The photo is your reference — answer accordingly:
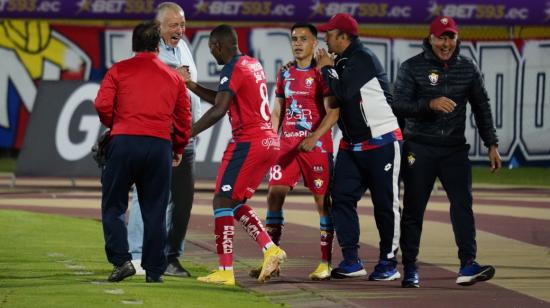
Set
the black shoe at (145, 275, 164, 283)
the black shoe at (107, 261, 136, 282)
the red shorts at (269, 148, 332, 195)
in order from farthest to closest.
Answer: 1. the red shorts at (269, 148, 332, 195)
2. the black shoe at (145, 275, 164, 283)
3. the black shoe at (107, 261, 136, 282)

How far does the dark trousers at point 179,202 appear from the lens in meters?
11.7

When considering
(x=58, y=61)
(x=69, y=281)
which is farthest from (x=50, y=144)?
(x=69, y=281)

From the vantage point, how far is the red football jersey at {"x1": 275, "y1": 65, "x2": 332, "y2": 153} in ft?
39.3

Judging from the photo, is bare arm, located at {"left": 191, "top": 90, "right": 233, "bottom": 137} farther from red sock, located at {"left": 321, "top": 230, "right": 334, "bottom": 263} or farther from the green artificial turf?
red sock, located at {"left": 321, "top": 230, "right": 334, "bottom": 263}

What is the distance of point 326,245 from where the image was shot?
11.8 meters

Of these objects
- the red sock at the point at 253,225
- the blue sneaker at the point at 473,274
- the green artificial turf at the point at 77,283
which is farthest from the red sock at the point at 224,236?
the blue sneaker at the point at 473,274

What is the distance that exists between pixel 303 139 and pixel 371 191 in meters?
0.77

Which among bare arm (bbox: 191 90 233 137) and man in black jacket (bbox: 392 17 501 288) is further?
man in black jacket (bbox: 392 17 501 288)

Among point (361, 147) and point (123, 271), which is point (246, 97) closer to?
point (361, 147)

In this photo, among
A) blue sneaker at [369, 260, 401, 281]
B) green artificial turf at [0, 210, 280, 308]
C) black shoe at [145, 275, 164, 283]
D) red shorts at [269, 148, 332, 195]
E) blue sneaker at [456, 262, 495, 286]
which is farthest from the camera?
red shorts at [269, 148, 332, 195]

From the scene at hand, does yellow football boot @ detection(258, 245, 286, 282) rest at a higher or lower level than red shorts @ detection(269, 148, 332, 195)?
lower

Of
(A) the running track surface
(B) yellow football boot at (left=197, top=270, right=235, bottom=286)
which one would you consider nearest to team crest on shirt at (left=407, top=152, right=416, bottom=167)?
(A) the running track surface

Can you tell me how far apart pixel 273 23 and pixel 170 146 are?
20721 mm

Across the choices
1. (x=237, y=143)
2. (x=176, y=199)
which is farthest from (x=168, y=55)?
(x=176, y=199)
